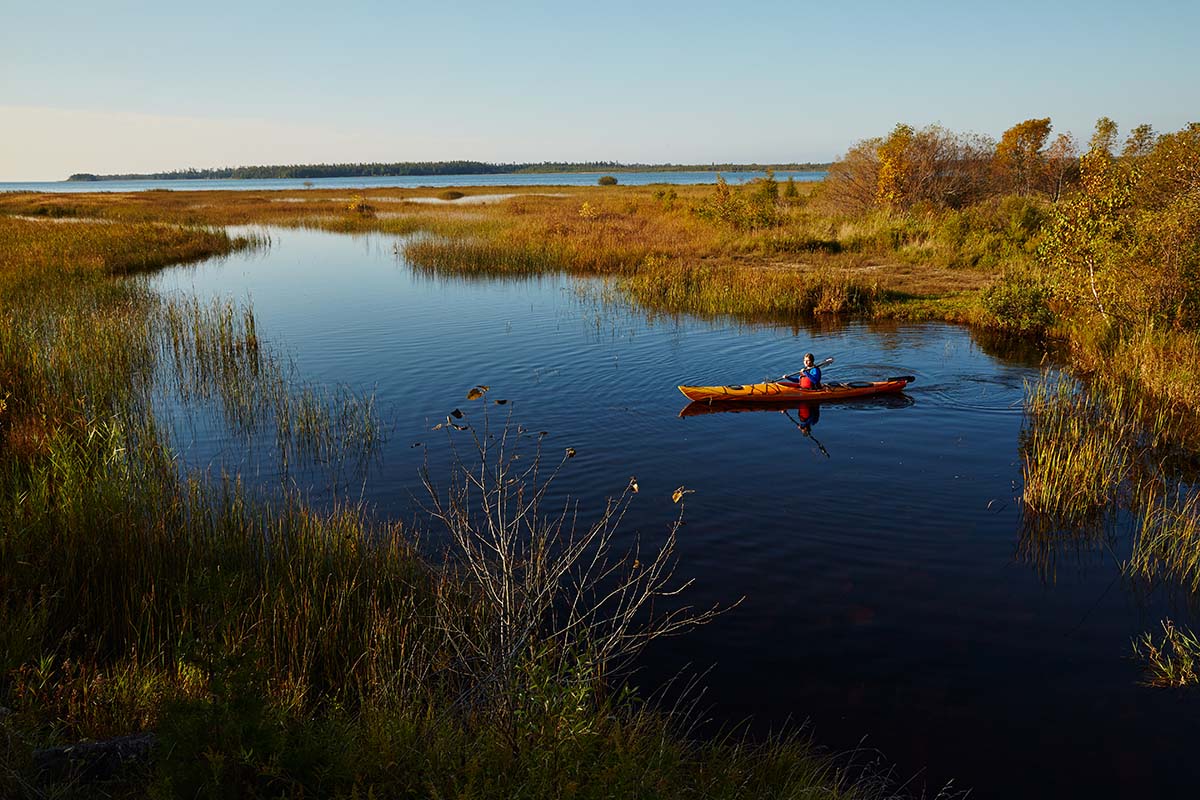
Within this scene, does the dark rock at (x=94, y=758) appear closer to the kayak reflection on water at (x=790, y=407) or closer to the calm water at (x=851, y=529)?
the calm water at (x=851, y=529)

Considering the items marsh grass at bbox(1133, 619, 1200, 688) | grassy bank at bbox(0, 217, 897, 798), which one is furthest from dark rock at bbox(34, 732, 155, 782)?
marsh grass at bbox(1133, 619, 1200, 688)

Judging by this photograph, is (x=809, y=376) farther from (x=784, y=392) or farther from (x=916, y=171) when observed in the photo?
(x=916, y=171)

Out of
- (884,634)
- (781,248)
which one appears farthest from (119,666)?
(781,248)

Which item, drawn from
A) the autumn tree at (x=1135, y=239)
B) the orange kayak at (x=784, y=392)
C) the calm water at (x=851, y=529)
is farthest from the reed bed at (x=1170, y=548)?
the autumn tree at (x=1135, y=239)

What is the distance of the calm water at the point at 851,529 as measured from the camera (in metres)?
6.85

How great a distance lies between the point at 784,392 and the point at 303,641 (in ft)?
37.5

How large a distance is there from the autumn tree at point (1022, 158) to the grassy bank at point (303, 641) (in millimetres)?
52046

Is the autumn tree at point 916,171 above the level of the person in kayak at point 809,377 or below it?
above

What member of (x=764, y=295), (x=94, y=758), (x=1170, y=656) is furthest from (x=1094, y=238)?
(x=94, y=758)

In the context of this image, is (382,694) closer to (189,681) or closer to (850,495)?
(189,681)

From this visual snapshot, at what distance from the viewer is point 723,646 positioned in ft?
26.5

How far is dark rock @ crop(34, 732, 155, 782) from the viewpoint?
4.33m

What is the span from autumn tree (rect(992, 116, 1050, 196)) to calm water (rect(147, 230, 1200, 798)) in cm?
3972

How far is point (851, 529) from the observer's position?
10.8 metres
